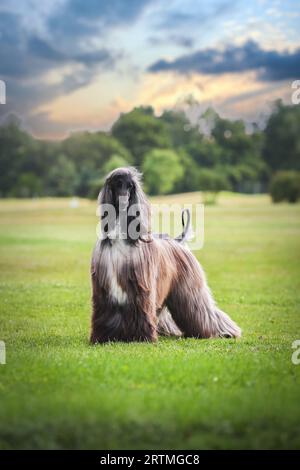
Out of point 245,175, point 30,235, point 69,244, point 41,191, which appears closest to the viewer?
point 69,244

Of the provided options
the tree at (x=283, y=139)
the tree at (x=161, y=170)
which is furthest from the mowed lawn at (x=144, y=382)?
the tree at (x=283, y=139)

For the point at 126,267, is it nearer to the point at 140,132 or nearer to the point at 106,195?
the point at 106,195

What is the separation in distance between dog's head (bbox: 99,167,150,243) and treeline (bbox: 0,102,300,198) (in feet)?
76.0

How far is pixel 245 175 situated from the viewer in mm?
45438

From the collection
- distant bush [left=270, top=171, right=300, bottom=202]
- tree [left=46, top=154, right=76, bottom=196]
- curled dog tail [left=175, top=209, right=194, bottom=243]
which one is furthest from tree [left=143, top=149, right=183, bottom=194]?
curled dog tail [left=175, top=209, right=194, bottom=243]

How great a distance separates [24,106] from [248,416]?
2141 cm

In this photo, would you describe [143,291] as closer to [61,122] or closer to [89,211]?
[61,122]

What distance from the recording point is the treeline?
34781 millimetres

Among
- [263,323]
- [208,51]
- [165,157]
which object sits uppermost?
[208,51]

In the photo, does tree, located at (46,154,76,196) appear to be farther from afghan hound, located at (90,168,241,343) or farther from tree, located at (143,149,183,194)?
afghan hound, located at (90,168,241,343)

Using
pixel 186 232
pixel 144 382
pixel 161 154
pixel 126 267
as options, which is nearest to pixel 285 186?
pixel 161 154

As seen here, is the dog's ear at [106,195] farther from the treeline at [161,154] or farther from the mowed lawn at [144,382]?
the treeline at [161,154]

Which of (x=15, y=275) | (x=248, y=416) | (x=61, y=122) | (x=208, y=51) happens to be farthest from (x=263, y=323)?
(x=208, y=51)

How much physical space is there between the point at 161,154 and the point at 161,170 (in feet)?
5.08
